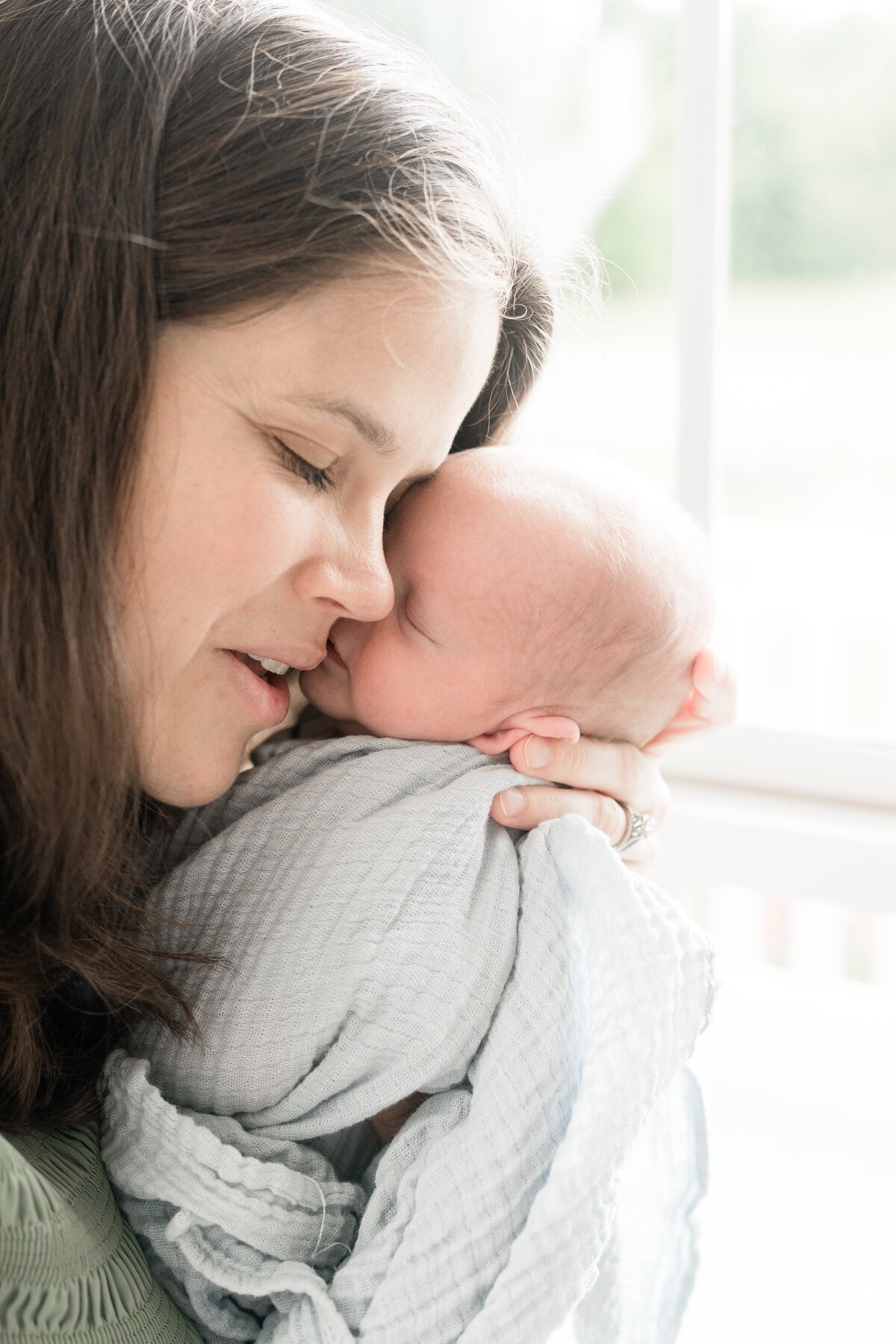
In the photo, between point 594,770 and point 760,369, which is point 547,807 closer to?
point 594,770

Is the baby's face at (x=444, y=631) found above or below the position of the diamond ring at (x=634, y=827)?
above

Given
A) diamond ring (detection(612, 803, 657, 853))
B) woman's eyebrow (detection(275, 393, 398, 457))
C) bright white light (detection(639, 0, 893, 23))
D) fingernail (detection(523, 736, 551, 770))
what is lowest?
diamond ring (detection(612, 803, 657, 853))

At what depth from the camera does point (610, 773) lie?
115 cm

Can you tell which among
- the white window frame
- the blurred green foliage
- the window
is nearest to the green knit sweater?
the window

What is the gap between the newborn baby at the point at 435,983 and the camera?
91 cm

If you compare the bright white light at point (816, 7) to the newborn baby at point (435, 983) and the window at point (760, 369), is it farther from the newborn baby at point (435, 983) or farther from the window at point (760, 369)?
the newborn baby at point (435, 983)

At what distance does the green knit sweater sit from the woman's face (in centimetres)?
28

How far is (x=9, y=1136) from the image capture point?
0.92 m

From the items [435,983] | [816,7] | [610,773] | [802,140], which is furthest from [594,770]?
[816,7]

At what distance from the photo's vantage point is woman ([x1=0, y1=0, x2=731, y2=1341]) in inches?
32.1

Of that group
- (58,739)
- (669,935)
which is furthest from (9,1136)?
(669,935)

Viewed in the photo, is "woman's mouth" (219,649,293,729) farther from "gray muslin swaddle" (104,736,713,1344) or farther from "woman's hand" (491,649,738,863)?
"woman's hand" (491,649,738,863)

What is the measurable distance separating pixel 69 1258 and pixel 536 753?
527mm

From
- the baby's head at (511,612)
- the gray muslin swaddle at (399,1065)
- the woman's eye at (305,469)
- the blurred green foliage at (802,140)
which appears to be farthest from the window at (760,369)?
the woman's eye at (305,469)
